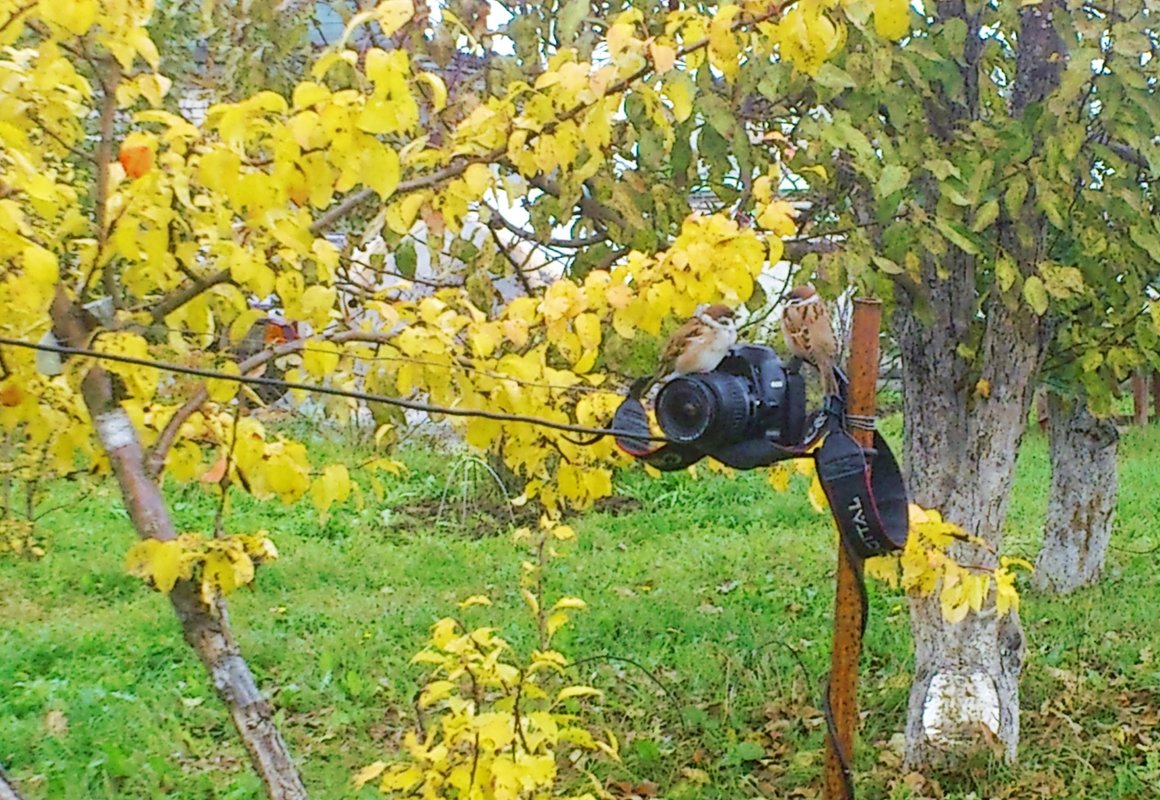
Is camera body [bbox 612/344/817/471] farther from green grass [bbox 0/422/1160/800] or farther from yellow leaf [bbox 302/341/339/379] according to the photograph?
green grass [bbox 0/422/1160/800]

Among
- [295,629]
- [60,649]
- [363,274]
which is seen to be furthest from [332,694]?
[363,274]

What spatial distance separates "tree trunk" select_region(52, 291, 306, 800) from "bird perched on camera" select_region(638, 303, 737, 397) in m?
0.80

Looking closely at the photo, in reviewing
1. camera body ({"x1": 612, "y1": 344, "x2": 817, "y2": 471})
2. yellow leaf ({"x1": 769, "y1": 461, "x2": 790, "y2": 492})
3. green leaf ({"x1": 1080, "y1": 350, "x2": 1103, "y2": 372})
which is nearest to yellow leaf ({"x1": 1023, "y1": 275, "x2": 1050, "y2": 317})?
green leaf ({"x1": 1080, "y1": 350, "x2": 1103, "y2": 372})

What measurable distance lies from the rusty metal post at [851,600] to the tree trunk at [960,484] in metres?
1.76

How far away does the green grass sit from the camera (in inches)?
142

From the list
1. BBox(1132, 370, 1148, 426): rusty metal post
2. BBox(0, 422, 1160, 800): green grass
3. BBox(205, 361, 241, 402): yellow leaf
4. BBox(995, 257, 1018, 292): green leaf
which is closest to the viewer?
BBox(205, 361, 241, 402): yellow leaf

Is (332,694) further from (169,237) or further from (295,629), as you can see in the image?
(169,237)

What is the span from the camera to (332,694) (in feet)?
13.9

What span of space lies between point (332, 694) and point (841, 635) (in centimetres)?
292

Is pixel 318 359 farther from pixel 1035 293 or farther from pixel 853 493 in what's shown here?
pixel 1035 293

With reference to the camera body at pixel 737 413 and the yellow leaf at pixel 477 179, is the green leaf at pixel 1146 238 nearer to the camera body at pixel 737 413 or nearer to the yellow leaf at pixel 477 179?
the camera body at pixel 737 413

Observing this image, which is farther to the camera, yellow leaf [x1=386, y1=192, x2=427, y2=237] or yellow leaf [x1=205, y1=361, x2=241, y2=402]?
yellow leaf [x1=386, y1=192, x2=427, y2=237]

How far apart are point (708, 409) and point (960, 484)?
2.17 metres

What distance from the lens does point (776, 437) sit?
62.7 inches
